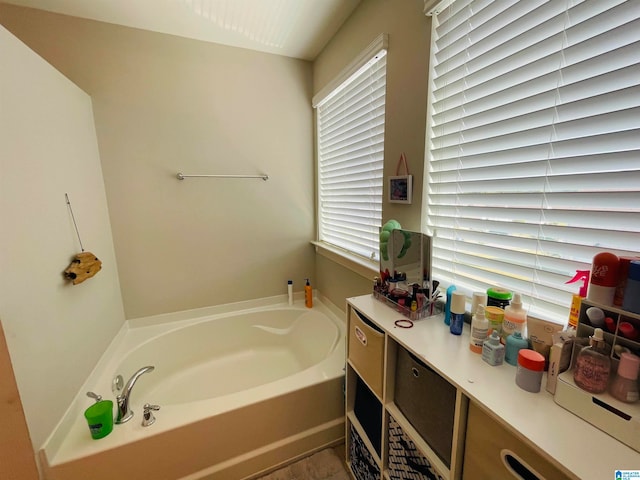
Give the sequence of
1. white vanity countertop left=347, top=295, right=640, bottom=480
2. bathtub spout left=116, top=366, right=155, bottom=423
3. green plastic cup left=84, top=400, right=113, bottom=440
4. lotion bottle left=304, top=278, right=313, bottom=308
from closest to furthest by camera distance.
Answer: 1. white vanity countertop left=347, top=295, right=640, bottom=480
2. green plastic cup left=84, top=400, right=113, bottom=440
3. bathtub spout left=116, top=366, right=155, bottom=423
4. lotion bottle left=304, top=278, right=313, bottom=308

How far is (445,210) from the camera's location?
1.16 metres

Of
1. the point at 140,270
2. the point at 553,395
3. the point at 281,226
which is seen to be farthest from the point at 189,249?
the point at 553,395

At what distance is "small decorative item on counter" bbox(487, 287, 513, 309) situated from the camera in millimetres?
868

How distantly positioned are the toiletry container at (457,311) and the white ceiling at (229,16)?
170 cm

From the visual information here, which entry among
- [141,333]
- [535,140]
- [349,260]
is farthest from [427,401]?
[141,333]

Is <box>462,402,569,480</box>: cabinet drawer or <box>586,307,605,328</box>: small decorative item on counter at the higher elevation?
<box>586,307,605,328</box>: small decorative item on counter

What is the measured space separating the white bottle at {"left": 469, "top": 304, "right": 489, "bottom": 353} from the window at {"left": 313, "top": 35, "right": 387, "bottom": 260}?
814 millimetres

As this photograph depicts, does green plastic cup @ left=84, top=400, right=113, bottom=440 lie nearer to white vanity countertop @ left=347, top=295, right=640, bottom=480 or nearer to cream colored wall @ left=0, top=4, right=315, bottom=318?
cream colored wall @ left=0, top=4, right=315, bottom=318

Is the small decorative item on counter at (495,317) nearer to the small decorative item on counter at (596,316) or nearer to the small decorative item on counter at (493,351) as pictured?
the small decorative item on counter at (493,351)

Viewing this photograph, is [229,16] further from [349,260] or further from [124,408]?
[124,408]

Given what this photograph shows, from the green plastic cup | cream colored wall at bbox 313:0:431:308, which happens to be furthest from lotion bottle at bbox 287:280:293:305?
the green plastic cup

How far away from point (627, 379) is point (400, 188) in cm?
99

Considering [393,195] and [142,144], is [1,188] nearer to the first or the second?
[142,144]

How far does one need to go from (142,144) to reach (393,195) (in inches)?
67.8
